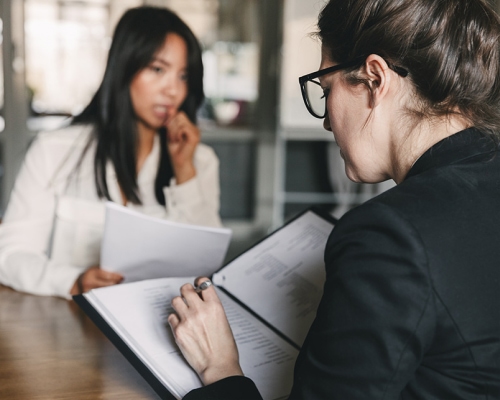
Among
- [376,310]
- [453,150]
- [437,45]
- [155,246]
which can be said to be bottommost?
[155,246]

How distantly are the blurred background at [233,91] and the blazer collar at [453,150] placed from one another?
9.47 ft

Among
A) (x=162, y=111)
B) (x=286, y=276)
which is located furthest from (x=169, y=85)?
(x=286, y=276)

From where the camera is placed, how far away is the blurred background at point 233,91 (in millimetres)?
3588

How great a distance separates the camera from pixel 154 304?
1.05m

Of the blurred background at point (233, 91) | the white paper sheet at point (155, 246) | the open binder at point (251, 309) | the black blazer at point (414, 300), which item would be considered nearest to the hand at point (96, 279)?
the white paper sheet at point (155, 246)

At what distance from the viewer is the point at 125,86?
177 centimetres

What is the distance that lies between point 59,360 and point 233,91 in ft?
10.8

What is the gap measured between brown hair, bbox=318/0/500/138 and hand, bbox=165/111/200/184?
3.95 ft

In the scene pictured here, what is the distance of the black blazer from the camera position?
2.01 feet

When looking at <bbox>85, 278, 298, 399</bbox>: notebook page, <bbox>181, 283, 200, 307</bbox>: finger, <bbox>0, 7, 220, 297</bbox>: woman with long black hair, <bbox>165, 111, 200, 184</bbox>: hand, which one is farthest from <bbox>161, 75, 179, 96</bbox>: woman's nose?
<bbox>181, 283, 200, 307</bbox>: finger

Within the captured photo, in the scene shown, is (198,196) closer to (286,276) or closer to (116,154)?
(116,154)

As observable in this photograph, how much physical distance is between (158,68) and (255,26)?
2.37 meters

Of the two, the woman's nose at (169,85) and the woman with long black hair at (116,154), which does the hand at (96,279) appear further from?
the woman's nose at (169,85)

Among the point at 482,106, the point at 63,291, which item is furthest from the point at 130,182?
the point at 482,106
